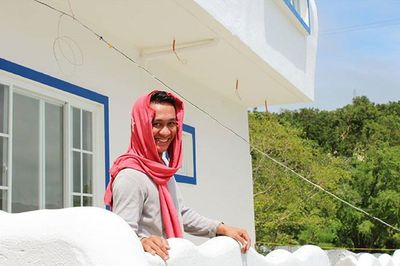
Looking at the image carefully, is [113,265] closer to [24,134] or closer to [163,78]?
[24,134]

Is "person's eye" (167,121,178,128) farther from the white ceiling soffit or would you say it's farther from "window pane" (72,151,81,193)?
"window pane" (72,151,81,193)

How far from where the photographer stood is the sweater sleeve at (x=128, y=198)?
8.77 feet

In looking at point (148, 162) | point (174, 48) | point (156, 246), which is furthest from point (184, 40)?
point (156, 246)

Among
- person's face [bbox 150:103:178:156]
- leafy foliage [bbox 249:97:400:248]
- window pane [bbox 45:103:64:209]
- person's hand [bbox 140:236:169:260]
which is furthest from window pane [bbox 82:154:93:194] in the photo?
leafy foliage [bbox 249:97:400:248]

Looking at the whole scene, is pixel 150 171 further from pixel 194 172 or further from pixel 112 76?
pixel 194 172

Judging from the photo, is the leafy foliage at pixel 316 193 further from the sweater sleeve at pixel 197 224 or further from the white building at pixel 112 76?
the sweater sleeve at pixel 197 224

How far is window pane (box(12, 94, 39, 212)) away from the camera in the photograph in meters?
5.25

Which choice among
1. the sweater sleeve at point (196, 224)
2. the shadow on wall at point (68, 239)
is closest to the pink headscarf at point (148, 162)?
the sweater sleeve at point (196, 224)

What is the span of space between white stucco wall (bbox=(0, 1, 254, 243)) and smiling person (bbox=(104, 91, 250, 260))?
257 cm

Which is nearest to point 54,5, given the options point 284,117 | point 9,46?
point 9,46

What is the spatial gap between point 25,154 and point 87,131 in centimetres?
94

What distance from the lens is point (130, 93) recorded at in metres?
6.96

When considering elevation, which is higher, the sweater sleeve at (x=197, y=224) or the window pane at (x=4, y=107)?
the window pane at (x=4, y=107)

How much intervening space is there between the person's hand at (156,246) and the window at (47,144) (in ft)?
9.46
